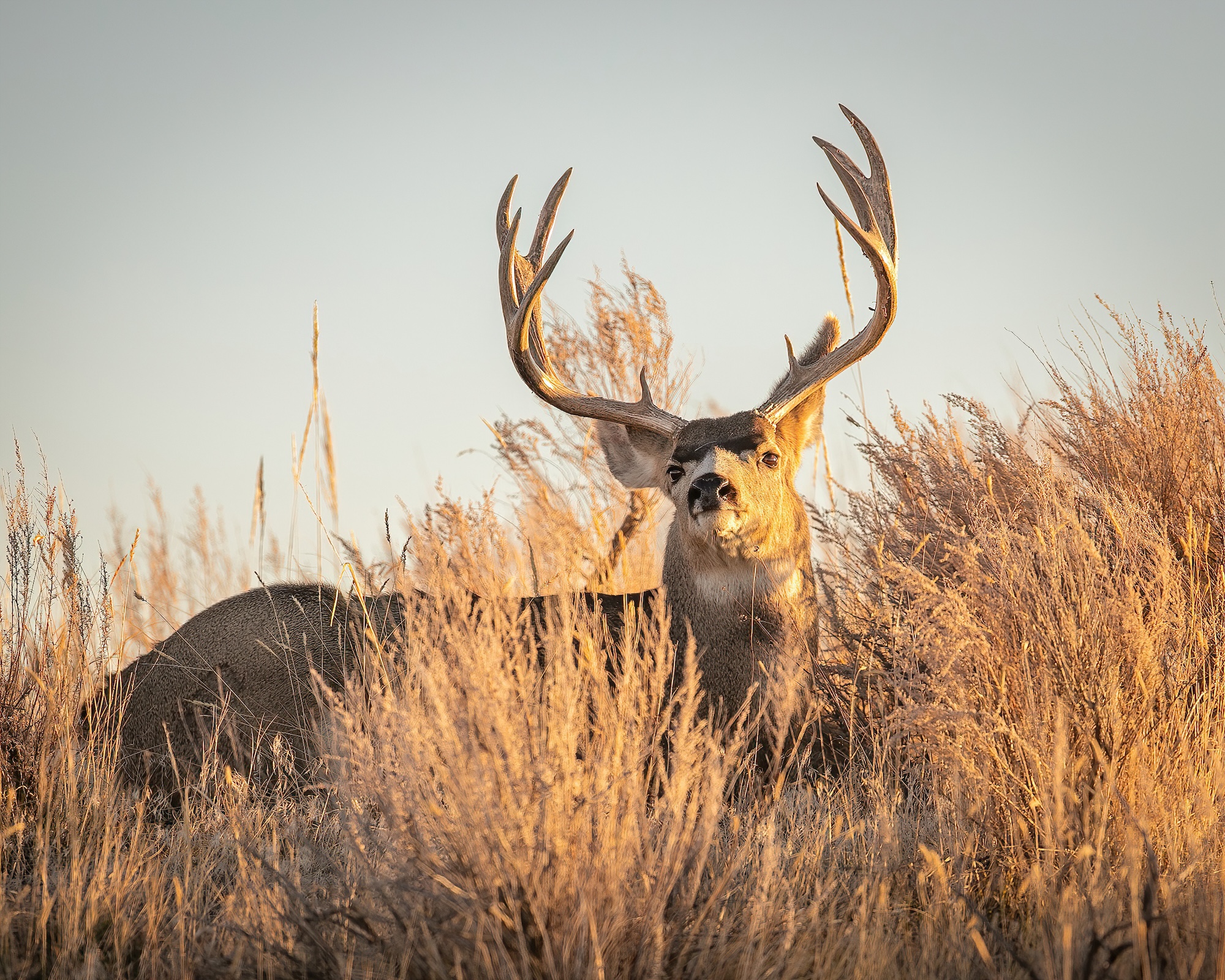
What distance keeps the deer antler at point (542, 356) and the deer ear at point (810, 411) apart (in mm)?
527

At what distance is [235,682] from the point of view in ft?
15.4

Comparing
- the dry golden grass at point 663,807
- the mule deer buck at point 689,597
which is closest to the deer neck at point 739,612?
the mule deer buck at point 689,597

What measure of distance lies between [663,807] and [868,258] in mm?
3213

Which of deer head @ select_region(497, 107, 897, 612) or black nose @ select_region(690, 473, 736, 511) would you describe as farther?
deer head @ select_region(497, 107, 897, 612)

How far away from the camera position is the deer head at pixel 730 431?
4637 mm

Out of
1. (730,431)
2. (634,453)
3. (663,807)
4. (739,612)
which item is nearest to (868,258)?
(730,431)

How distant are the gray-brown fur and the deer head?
54.5 inches

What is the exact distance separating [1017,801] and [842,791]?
0.96 metres

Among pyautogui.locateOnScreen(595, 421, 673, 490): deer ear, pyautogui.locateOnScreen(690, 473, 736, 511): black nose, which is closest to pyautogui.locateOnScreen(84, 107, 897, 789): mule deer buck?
pyautogui.locateOnScreen(690, 473, 736, 511): black nose

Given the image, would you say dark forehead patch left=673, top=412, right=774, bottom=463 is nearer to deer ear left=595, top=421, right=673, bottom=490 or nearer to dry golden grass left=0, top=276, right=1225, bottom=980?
deer ear left=595, top=421, right=673, bottom=490

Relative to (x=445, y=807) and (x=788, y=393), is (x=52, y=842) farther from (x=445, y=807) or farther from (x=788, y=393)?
(x=788, y=393)

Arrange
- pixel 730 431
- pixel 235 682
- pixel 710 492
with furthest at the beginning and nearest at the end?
pixel 730 431 → pixel 235 682 → pixel 710 492

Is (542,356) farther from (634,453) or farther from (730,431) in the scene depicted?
(730,431)

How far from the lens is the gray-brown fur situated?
454 centimetres
